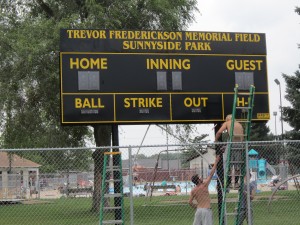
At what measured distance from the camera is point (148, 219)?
72.1 ft

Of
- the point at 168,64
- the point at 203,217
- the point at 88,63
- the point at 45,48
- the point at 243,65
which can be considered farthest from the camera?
the point at 45,48

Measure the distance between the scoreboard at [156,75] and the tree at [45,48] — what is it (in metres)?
7.98

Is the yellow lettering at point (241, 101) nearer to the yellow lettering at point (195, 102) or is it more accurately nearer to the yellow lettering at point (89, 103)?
the yellow lettering at point (195, 102)

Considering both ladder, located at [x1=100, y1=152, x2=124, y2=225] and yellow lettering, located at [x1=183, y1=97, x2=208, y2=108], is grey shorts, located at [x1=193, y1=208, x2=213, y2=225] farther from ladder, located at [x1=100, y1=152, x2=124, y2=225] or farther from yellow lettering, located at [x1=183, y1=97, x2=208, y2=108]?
yellow lettering, located at [x1=183, y1=97, x2=208, y2=108]

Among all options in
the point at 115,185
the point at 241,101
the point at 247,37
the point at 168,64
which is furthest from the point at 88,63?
the point at 247,37

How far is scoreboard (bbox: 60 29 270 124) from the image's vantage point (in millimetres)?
14906

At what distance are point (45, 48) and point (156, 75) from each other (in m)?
9.27

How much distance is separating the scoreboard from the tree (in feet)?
26.2

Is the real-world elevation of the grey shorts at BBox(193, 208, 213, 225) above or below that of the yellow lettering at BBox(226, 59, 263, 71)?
below

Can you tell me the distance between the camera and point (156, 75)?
50.6 ft

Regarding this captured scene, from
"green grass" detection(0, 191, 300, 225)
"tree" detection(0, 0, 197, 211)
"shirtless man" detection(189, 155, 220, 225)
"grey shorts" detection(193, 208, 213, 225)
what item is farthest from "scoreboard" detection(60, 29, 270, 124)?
"tree" detection(0, 0, 197, 211)

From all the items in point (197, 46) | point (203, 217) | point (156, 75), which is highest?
point (197, 46)

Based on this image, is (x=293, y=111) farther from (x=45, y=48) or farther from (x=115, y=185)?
(x=115, y=185)

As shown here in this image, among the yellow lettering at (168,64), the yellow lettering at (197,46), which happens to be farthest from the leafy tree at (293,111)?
the yellow lettering at (168,64)
